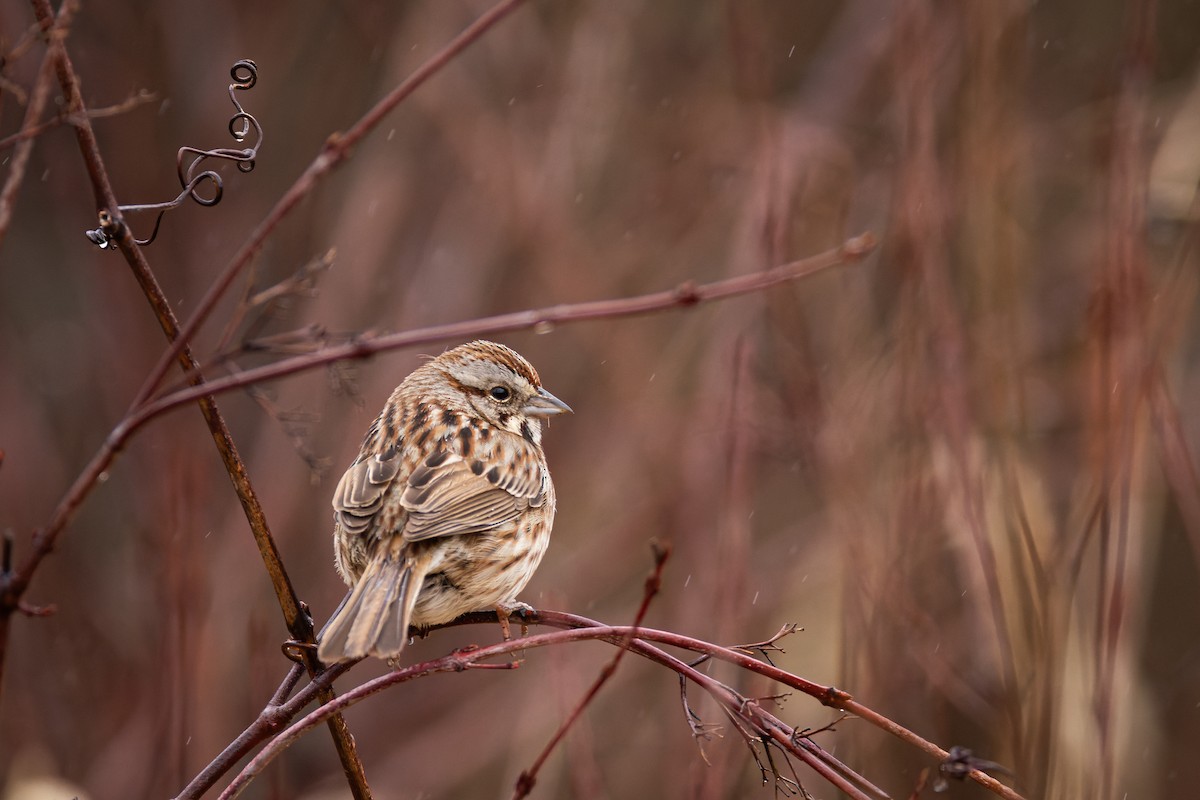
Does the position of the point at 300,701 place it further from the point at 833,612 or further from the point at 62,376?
the point at 62,376

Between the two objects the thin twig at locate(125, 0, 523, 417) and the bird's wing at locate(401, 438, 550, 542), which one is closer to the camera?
the thin twig at locate(125, 0, 523, 417)

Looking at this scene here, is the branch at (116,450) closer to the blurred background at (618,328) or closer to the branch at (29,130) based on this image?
the branch at (29,130)

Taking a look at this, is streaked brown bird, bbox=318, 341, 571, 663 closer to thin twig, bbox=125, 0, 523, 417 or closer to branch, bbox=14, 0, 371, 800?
branch, bbox=14, 0, 371, 800

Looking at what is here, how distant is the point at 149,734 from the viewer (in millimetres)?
5750

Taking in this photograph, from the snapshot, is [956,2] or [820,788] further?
[820,788]

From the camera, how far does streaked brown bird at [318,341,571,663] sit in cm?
294

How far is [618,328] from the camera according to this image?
6.60m

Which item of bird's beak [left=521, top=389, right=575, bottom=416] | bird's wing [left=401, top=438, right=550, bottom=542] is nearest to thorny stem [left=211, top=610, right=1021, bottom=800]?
bird's wing [left=401, top=438, right=550, bottom=542]

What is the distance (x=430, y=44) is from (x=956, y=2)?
2.69 metres

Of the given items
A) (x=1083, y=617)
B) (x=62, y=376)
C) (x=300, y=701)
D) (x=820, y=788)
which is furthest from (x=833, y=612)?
(x=62, y=376)

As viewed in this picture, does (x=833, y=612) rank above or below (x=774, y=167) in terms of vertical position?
below

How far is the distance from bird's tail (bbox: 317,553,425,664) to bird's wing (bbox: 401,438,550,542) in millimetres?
110

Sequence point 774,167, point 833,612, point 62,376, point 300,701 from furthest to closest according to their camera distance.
→ point 62,376 → point 833,612 → point 774,167 → point 300,701

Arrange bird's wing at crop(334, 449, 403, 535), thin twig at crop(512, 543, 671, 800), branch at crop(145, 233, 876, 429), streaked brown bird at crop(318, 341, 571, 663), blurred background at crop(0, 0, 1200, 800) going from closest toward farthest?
branch at crop(145, 233, 876, 429) < thin twig at crop(512, 543, 671, 800) < streaked brown bird at crop(318, 341, 571, 663) < bird's wing at crop(334, 449, 403, 535) < blurred background at crop(0, 0, 1200, 800)
